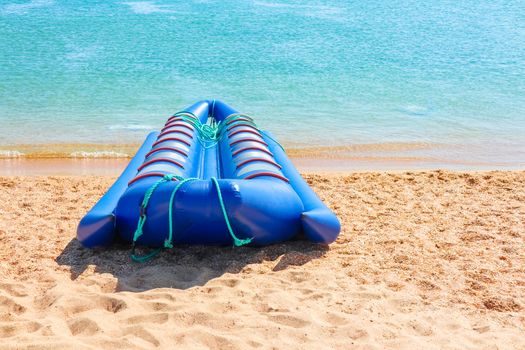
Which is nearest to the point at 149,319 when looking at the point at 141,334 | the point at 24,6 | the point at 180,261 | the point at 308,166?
the point at 141,334

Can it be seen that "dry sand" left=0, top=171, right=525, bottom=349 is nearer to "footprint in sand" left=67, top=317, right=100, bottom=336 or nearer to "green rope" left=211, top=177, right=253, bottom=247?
"footprint in sand" left=67, top=317, right=100, bottom=336

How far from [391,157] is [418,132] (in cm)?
119

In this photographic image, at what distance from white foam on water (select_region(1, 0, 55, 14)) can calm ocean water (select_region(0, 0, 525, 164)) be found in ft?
0.16

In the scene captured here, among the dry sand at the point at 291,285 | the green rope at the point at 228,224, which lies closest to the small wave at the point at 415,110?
the dry sand at the point at 291,285

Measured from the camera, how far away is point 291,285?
3814mm

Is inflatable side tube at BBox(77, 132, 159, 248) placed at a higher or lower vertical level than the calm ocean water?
lower

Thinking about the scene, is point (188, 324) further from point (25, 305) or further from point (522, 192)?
point (522, 192)

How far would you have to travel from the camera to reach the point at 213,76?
442 inches

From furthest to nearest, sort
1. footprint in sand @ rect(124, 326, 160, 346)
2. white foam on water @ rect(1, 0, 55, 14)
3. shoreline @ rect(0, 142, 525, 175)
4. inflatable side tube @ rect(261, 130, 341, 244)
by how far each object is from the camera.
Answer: white foam on water @ rect(1, 0, 55, 14) < shoreline @ rect(0, 142, 525, 175) < inflatable side tube @ rect(261, 130, 341, 244) < footprint in sand @ rect(124, 326, 160, 346)

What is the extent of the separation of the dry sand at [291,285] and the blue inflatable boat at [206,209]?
0.46 ft

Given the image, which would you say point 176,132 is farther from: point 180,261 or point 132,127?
point 132,127

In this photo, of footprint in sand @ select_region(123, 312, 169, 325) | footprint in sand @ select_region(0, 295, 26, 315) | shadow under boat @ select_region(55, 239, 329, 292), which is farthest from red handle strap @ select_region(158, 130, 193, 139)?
footprint in sand @ select_region(123, 312, 169, 325)

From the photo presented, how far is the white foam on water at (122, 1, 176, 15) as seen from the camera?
654 inches

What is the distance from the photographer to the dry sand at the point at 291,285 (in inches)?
123
